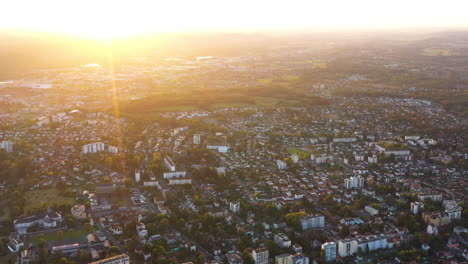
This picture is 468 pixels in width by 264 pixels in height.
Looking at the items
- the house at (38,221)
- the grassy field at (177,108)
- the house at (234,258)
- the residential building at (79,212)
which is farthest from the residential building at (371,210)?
the grassy field at (177,108)

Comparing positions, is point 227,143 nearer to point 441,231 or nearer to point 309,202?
point 309,202

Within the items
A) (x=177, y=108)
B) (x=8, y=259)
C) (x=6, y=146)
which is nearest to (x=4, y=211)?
(x=8, y=259)

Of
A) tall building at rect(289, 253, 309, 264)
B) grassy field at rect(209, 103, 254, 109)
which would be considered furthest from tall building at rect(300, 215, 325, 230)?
grassy field at rect(209, 103, 254, 109)

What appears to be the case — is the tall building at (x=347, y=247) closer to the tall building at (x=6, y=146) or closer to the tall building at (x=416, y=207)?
the tall building at (x=416, y=207)

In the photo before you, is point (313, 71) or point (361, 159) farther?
point (313, 71)

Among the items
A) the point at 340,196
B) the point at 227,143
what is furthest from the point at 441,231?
the point at 227,143

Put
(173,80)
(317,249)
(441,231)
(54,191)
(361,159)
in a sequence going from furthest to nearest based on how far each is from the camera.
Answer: (173,80) → (361,159) → (54,191) → (441,231) → (317,249)

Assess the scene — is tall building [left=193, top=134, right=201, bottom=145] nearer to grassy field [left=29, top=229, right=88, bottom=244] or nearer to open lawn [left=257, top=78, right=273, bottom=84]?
grassy field [left=29, top=229, right=88, bottom=244]
